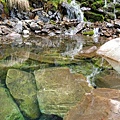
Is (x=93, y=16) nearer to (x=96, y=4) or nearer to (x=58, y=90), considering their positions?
(x=96, y=4)

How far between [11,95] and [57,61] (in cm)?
187

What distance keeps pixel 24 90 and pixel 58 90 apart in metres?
0.46

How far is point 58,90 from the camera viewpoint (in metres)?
3.07

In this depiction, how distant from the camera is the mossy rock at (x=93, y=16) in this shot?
12969mm

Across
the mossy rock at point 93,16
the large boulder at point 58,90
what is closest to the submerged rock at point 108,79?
the large boulder at point 58,90

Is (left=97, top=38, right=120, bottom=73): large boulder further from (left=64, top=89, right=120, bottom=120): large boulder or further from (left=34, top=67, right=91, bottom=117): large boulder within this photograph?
(left=64, top=89, right=120, bottom=120): large boulder

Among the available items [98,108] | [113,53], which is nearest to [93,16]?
[113,53]

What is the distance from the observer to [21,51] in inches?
232

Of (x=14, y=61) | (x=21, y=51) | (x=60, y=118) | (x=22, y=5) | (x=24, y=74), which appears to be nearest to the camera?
(x=60, y=118)

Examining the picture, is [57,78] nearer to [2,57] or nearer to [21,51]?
[2,57]

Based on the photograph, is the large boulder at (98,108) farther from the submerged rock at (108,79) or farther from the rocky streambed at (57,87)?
the submerged rock at (108,79)

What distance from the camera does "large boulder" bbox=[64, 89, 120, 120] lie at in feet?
6.78

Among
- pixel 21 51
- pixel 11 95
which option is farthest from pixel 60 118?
pixel 21 51

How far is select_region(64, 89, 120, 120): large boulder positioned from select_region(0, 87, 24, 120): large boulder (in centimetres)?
62
